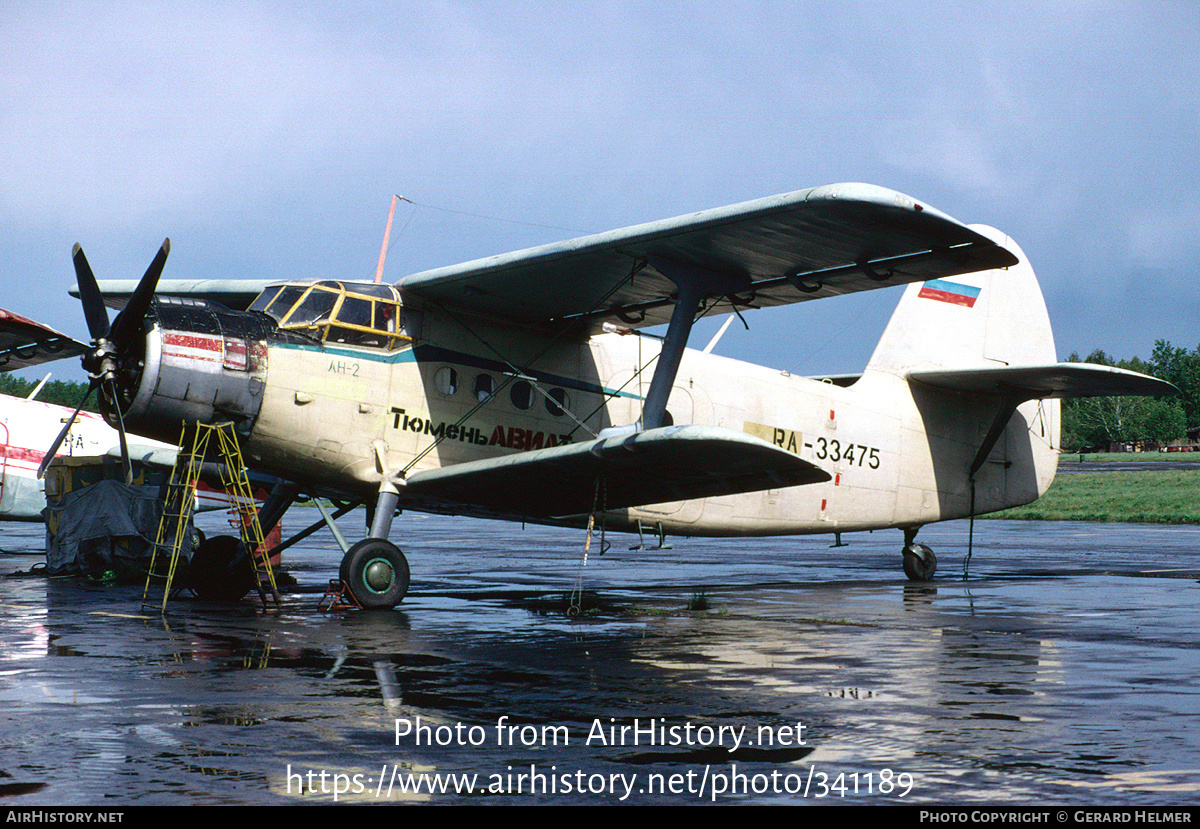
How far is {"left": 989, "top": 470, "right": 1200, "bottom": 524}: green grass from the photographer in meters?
42.2

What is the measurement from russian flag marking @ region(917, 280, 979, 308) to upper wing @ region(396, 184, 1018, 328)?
4559 mm

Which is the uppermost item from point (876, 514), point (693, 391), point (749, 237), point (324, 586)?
point (749, 237)

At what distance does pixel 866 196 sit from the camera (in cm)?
1021

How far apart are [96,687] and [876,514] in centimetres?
1221

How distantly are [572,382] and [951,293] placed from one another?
22.4 feet

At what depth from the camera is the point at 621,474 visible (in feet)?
41.9

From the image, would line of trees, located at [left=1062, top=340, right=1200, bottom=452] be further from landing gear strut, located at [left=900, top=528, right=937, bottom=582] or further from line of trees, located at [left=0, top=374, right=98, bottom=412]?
landing gear strut, located at [left=900, top=528, right=937, bottom=582]

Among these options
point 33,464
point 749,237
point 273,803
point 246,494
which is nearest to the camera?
point 273,803

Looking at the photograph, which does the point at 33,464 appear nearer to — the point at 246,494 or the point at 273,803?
the point at 246,494

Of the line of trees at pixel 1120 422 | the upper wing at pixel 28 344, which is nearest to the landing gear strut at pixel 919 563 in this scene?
the upper wing at pixel 28 344

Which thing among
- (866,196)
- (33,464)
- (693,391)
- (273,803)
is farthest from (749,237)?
(33,464)

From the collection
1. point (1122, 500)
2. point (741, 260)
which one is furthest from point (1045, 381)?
point (1122, 500)

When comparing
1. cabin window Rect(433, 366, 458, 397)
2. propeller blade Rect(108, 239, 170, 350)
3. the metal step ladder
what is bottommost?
the metal step ladder

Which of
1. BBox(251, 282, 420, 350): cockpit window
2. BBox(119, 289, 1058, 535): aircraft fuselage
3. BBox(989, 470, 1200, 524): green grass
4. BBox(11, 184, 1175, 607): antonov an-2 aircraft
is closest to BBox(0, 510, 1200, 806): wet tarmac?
BBox(11, 184, 1175, 607): antonov an-2 aircraft
